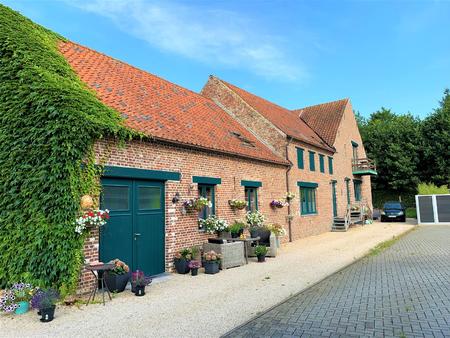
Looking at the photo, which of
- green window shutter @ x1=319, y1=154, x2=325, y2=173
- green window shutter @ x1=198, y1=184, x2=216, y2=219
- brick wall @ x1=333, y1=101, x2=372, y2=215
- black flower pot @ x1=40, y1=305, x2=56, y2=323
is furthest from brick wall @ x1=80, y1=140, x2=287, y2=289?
brick wall @ x1=333, y1=101, x2=372, y2=215

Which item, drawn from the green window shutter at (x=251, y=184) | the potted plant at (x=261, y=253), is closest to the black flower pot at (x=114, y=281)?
the potted plant at (x=261, y=253)

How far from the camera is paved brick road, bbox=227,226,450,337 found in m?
4.87

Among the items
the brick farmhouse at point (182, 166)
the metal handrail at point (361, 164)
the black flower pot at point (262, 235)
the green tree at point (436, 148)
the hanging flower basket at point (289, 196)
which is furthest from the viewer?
the green tree at point (436, 148)

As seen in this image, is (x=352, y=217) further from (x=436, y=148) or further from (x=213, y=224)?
(x=213, y=224)

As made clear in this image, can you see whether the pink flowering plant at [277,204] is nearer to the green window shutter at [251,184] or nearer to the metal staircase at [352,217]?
the green window shutter at [251,184]

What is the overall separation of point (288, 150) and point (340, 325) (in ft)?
41.7

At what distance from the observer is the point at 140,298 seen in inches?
276

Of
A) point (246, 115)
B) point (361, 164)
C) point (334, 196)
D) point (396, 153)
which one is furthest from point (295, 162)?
point (396, 153)

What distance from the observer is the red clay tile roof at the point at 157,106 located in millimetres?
10039

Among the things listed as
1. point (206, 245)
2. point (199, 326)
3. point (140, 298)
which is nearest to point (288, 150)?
point (206, 245)

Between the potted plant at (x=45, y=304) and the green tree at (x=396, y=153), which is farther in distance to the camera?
the green tree at (x=396, y=153)

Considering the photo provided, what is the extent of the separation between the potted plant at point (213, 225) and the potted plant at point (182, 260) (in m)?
1.32

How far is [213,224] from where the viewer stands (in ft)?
36.2

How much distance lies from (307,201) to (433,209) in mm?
11244
